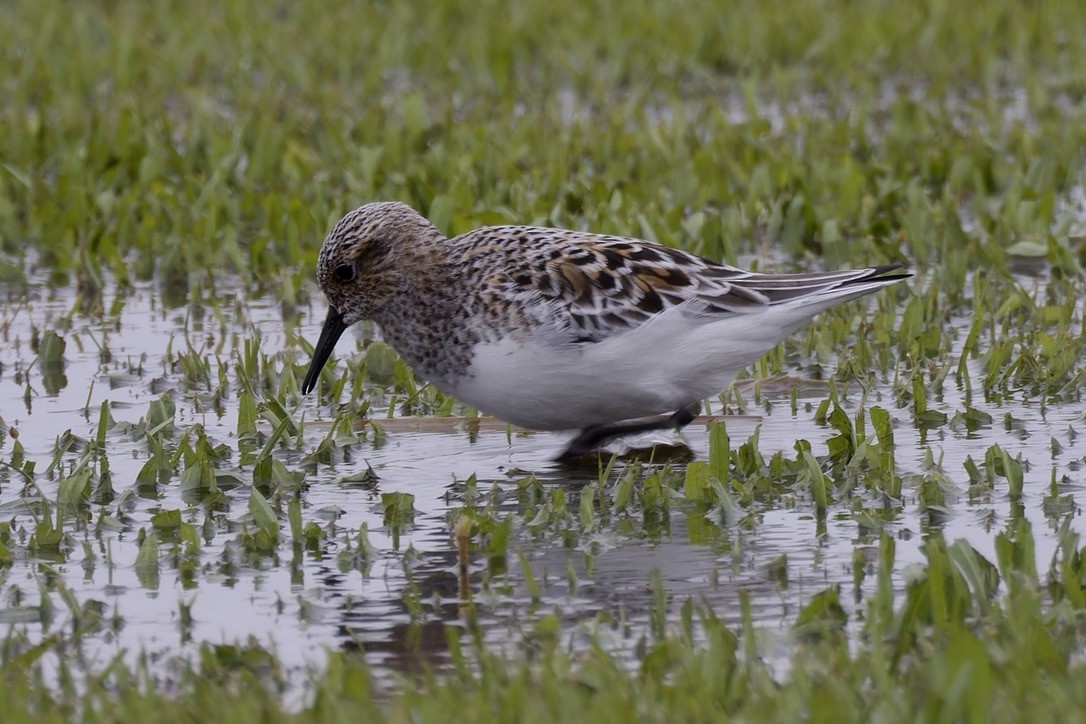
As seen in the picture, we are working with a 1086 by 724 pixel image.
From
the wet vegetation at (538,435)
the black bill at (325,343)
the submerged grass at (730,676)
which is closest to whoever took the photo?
the submerged grass at (730,676)

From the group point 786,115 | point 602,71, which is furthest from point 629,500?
point 602,71

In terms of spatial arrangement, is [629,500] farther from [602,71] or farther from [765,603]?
[602,71]

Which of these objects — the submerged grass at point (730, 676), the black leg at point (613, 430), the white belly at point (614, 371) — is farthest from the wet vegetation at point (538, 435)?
the white belly at point (614, 371)

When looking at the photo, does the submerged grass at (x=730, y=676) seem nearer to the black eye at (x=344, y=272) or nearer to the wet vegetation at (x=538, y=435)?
the wet vegetation at (x=538, y=435)

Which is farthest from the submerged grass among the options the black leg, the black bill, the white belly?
the black bill

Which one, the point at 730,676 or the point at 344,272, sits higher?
the point at 344,272

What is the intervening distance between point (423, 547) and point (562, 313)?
47.4 inches

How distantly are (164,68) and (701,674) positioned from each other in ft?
37.0

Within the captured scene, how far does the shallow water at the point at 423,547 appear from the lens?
5512mm

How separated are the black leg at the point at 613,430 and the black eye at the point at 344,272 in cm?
113

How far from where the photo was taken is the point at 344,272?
7.68m

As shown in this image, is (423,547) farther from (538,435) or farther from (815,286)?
(815,286)

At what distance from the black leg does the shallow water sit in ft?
0.33

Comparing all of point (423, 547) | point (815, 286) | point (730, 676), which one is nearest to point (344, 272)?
point (423, 547)
